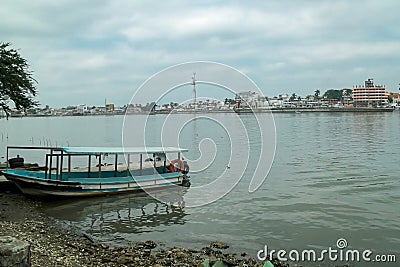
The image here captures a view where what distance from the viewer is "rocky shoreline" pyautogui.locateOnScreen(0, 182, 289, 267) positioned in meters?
11.5

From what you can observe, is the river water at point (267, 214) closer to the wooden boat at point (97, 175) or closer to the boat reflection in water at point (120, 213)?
the boat reflection in water at point (120, 213)

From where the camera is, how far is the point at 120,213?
1962 cm

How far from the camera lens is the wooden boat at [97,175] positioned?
824 inches

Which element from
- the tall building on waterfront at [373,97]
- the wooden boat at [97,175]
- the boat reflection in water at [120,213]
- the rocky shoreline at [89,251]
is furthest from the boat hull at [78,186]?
the tall building on waterfront at [373,97]

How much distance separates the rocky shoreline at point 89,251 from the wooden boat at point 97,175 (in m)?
3.63

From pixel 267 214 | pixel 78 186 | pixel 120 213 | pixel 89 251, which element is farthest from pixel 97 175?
pixel 89 251

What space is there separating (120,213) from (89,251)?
6.81 meters

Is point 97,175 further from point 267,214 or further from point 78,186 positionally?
point 267,214

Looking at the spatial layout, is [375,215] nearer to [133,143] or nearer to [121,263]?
[121,263]

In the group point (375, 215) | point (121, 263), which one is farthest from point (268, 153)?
point (121, 263)

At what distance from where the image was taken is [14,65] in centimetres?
2606

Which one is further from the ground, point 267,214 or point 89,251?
point 89,251

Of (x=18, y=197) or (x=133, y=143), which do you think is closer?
(x=18, y=197)

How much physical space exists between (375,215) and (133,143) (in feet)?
44.1
